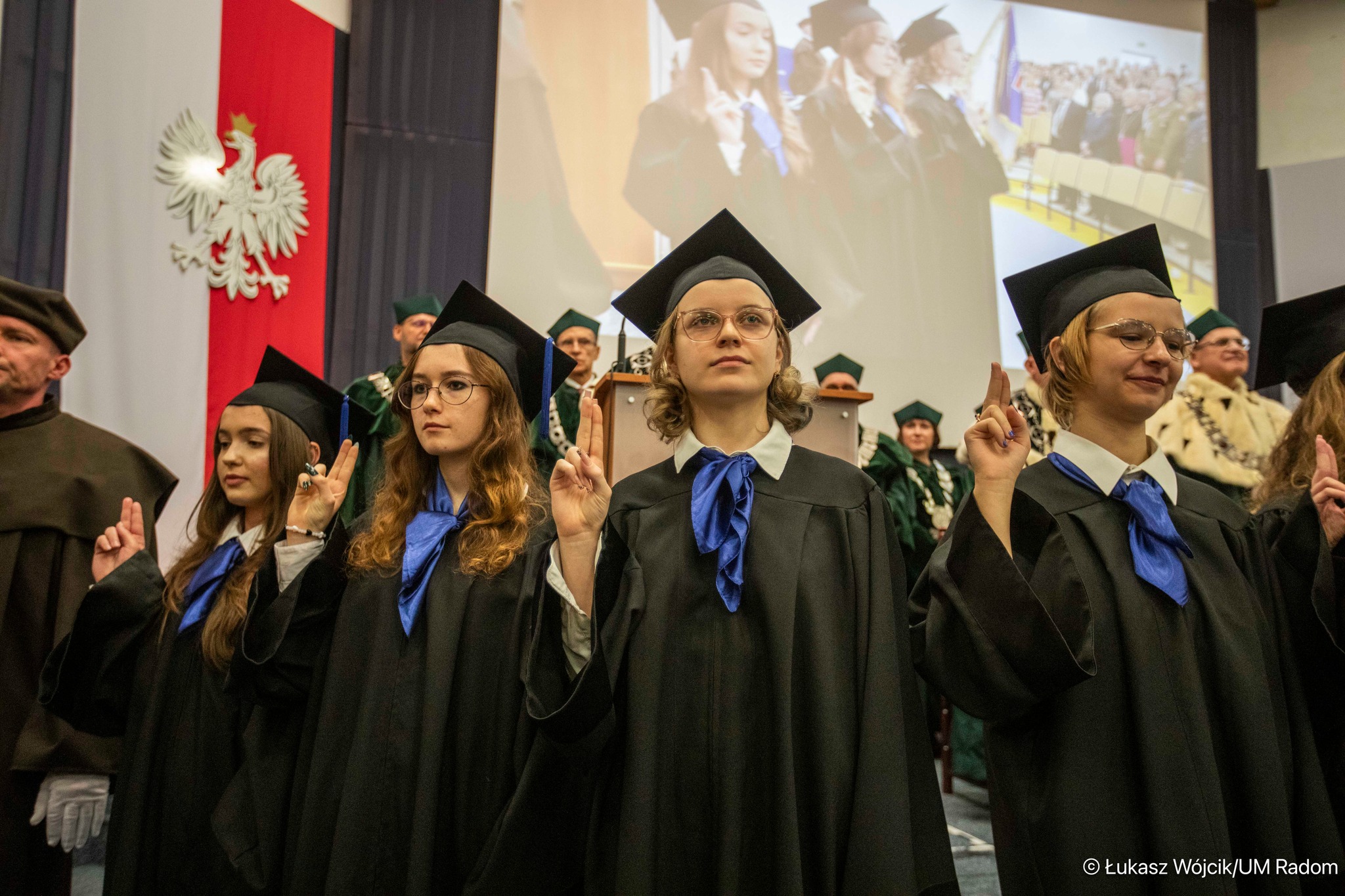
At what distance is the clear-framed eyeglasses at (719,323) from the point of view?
2.32m

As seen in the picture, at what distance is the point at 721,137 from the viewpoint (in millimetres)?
7961

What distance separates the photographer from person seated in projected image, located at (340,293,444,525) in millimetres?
4523

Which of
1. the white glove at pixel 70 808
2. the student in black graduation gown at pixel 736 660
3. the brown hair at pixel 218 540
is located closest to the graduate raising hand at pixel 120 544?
the brown hair at pixel 218 540

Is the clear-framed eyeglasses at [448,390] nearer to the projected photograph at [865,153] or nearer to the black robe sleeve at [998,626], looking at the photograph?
the black robe sleeve at [998,626]

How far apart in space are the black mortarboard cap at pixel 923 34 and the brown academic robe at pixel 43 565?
734cm

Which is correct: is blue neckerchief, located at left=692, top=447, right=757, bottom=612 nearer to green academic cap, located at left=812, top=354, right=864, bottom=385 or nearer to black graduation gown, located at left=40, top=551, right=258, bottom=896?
black graduation gown, located at left=40, top=551, right=258, bottom=896

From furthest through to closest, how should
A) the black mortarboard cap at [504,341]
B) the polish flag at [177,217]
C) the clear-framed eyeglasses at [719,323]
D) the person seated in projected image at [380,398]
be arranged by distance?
the polish flag at [177,217] < the person seated in projected image at [380,398] < the black mortarboard cap at [504,341] < the clear-framed eyeglasses at [719,323]

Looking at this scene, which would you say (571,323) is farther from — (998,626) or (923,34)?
(923,34)

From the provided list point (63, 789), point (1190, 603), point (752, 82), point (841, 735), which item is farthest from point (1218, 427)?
point (63, 789)

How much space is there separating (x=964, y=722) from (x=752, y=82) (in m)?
5.61

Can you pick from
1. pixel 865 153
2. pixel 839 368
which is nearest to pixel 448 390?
pixel 839 368

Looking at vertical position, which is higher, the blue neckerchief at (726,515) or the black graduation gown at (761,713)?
the blue neckerchief at (726,515)

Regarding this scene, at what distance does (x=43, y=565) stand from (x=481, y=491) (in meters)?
1.85

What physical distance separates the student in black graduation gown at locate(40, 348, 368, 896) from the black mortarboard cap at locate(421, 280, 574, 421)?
485mm
